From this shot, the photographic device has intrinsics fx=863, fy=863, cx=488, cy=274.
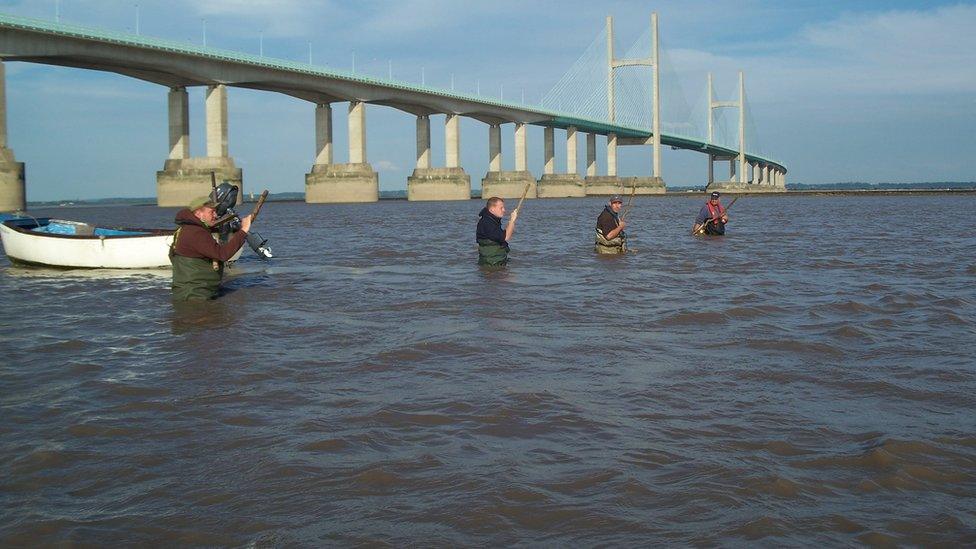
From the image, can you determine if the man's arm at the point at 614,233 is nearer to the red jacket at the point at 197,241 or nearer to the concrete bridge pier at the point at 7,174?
the red jacket at the point at 197,241

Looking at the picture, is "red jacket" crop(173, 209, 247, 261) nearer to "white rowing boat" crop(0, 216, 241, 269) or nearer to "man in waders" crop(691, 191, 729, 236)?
"white rowing boat" crop(0, 216, 241, 269)

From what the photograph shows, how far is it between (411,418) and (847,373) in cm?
324

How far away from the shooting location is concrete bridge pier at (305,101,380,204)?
76.4 meters

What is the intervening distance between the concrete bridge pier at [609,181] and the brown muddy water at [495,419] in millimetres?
91081

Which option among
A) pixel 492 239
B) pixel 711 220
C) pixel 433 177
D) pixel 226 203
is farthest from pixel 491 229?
pixel 433 177

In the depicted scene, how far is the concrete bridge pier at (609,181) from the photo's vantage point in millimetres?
100875

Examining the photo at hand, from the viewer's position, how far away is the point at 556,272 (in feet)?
45.7

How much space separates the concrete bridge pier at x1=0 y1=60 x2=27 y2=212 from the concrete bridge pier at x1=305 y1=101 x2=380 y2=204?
31197 millimetres

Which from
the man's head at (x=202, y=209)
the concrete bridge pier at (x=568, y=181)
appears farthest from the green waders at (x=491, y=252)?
the concrete bridge pier at (x=568, y=181)

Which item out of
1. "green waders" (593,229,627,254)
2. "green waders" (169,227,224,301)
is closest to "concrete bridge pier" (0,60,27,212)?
"green waders" (593,229,627,254)

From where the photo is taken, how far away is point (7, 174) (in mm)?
46406

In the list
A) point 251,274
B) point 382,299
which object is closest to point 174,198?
point 251,274

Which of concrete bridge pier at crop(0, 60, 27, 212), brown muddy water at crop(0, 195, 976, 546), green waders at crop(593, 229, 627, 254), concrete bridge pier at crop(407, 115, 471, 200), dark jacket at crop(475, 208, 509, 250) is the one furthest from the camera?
concrete bridge pier at crop(407, 115, 471, 200)

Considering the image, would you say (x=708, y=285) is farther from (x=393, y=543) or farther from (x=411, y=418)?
(x=393, y=543)
